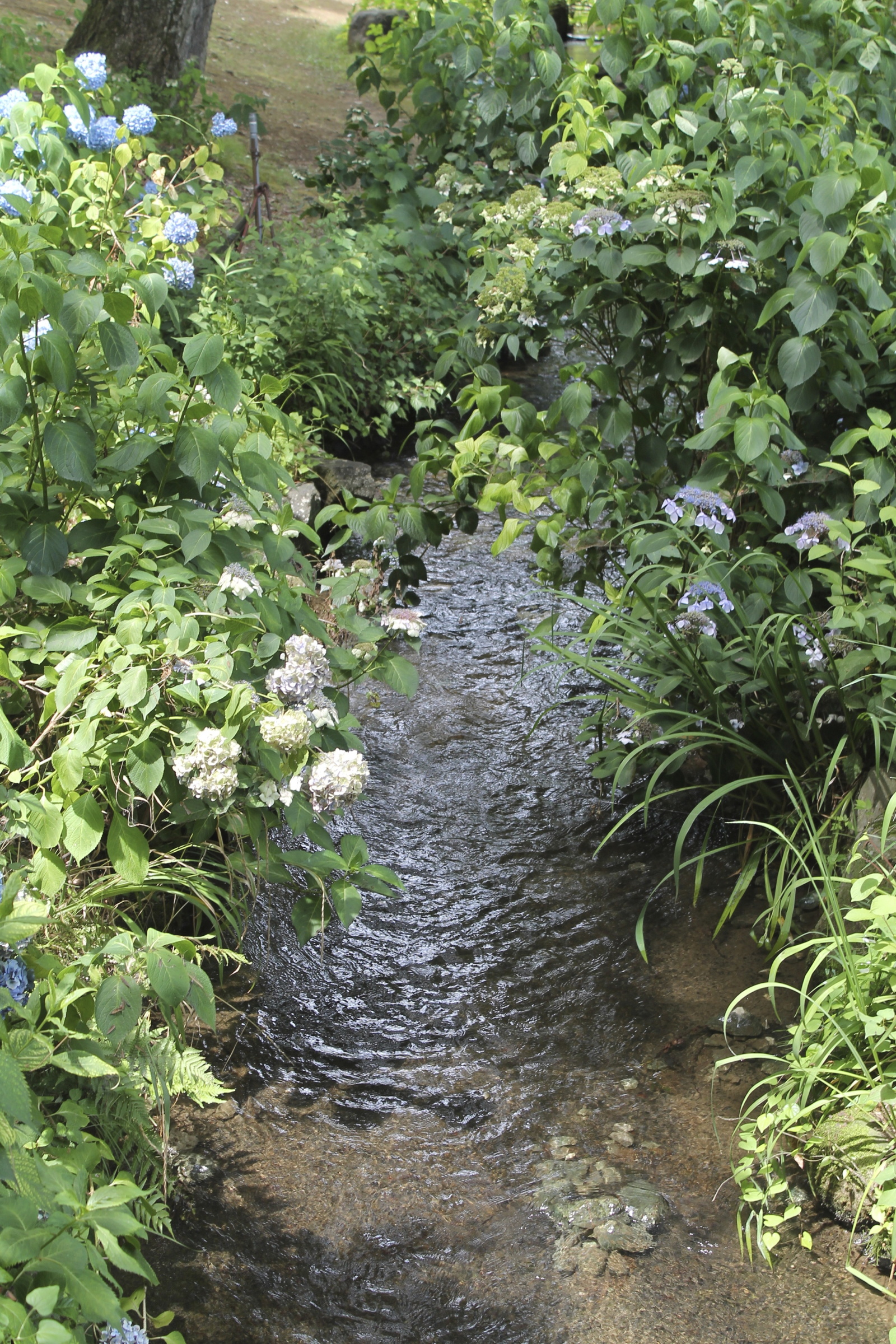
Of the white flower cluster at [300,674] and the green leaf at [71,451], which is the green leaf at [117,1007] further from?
the green leaf at [71,451]

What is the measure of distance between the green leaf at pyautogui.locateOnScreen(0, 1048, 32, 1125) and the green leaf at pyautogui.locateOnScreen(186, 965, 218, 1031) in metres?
0.41

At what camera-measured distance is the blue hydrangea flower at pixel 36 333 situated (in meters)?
2.03

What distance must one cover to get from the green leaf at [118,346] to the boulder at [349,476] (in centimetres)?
322

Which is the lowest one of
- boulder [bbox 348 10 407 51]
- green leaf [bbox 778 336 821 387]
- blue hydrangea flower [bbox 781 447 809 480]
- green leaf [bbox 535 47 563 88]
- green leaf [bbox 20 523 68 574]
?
green leaf [bbox 20 523 68 574]

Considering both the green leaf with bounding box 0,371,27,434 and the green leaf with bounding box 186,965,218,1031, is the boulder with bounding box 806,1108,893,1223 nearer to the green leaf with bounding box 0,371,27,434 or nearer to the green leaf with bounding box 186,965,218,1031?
the green leaf with bounding box 186,965,218,1031

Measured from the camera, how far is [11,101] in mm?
2482

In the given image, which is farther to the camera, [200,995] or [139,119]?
[139,119]

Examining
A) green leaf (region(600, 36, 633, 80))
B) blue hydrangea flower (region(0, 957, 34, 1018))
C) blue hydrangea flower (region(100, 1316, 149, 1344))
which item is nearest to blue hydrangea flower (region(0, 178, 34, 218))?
blue hydrangea flower (region(0, 957, 34, 1018))

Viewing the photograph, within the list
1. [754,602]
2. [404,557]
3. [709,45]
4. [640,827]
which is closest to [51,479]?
[404,557]

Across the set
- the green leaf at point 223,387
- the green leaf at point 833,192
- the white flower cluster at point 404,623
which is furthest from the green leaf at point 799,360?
the green leaf at point 223,387

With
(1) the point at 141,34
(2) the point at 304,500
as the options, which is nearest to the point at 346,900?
(2) the point at 304,500

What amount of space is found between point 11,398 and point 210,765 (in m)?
0.77

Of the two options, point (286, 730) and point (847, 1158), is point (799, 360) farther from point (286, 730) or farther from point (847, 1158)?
point (847, 1158)

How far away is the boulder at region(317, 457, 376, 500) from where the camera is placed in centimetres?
538
